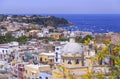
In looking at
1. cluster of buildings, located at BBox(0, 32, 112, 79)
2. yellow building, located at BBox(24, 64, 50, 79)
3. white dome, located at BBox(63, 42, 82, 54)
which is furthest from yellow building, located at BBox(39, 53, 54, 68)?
white dome, located at BBox(63, 42, 82, 54)

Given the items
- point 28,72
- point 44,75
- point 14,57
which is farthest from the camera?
point 14,57

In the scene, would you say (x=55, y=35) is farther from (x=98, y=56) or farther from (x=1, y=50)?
(x=98, y=56)

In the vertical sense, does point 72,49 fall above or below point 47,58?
above

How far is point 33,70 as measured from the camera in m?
22.8

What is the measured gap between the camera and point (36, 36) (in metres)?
60.6

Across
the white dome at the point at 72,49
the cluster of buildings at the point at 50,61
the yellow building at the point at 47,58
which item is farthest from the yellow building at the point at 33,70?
the yellow building at the point at 47,58

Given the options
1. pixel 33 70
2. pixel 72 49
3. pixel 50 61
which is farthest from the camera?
pixel 50 61

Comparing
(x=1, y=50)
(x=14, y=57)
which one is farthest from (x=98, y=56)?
(x=1, y=50)

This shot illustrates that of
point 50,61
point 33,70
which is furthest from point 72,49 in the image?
point 50,61

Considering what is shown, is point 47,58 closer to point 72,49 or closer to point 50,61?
point 50,61

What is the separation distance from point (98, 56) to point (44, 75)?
17.0 m

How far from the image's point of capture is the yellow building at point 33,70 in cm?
2217

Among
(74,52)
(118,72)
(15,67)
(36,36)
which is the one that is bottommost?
(36,36)

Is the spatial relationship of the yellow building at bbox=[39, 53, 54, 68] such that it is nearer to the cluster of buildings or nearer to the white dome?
the cluster of buildings
